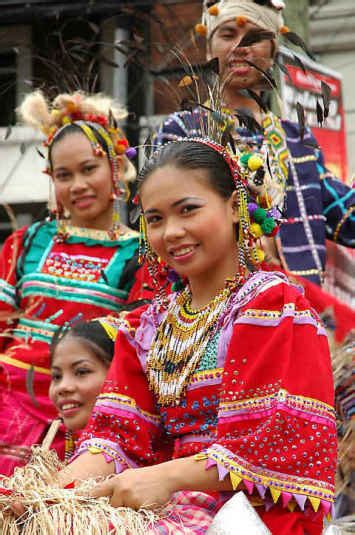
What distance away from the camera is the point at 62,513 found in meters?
2.80

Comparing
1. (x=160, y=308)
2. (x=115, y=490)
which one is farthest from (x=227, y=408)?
(x=160, y=308)

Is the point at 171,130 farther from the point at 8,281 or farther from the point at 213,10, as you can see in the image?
the point at 8,281

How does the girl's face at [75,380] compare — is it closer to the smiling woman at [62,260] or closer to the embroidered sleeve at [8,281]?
the smiling woman at [62,260]

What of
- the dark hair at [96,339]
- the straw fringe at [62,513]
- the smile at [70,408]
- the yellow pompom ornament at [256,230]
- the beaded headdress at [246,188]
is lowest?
the straw fringe at [62,513]

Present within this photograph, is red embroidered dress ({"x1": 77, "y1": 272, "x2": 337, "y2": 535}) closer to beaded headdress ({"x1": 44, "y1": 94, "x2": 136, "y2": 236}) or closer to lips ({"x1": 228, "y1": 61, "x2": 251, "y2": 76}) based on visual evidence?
lips ({"x1": 228, "y1": 61, "x2": 251, "y2": 76})

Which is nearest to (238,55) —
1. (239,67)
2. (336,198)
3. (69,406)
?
(239,67)

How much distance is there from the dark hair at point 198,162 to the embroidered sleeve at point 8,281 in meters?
1.71

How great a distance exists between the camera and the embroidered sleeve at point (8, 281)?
4969 mm

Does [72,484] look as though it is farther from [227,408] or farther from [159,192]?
[159,192]

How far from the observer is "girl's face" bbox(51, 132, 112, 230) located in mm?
4957

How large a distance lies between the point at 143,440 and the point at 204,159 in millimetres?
857

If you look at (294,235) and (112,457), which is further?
(294,235)

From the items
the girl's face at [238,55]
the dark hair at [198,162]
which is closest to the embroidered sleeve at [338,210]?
the girl's face at [238,55]

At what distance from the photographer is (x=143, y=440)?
3359 millimetres
